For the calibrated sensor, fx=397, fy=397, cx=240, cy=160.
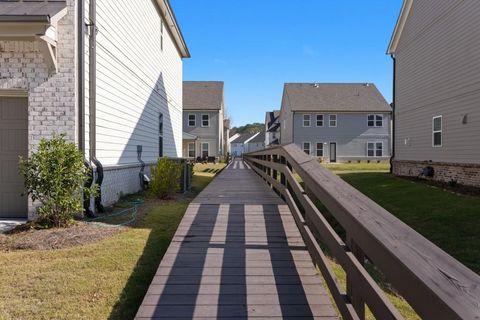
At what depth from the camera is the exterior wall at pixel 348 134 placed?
1625 inches

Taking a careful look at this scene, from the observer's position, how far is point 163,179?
10312mm

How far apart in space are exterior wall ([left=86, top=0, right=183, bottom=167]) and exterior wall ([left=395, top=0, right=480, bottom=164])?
10511 mm

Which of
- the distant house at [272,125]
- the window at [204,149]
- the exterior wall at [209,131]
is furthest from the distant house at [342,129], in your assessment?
the distant house at [272,125]

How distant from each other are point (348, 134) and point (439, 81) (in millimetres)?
26600

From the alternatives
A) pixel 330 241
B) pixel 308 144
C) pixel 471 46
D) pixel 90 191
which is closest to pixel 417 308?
pixel 330 241

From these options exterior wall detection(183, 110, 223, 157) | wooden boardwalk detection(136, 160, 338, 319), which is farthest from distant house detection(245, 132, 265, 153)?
wooden boardwalk detection(136, 160, 338, 319)

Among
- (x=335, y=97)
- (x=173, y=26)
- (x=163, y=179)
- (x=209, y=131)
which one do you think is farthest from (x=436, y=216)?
(x=335, y=97)

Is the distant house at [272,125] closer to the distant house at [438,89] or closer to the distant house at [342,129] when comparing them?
the distant house at [342,129]

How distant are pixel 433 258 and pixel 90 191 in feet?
20.5

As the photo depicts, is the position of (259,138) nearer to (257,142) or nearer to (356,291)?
(257,142)

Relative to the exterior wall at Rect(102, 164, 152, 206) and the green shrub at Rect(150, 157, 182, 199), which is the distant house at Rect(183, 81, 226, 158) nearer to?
the exterior wall at Rect(102, 164, 152, 206)

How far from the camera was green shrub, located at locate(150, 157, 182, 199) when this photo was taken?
1032 cm

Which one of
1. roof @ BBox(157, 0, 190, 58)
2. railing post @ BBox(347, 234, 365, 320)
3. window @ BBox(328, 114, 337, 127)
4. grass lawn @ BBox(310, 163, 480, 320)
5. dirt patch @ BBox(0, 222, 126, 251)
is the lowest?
grass lawn @ BBox(310, 163, 480, 320)

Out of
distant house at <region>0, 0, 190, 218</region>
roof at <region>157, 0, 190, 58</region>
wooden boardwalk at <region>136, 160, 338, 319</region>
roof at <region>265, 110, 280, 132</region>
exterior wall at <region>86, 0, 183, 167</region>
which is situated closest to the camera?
wooden boardwalk at <region>136, 160, 338, 319</region>
